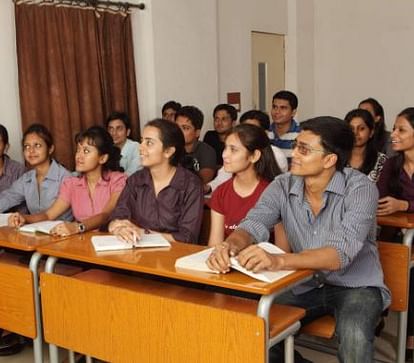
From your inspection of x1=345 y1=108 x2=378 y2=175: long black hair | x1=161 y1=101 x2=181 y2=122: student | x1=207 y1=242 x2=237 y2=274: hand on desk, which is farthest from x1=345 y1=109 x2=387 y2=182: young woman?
x1=207 y1=242 x2=237 y2=274: hand on desk

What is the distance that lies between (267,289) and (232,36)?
4.64 meters

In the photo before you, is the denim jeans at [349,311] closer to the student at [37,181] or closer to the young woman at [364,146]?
the young woman at [364,146]

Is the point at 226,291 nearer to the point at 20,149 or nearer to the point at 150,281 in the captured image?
the point at 150,281

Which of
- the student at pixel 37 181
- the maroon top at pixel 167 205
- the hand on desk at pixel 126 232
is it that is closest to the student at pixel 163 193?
the maroon top at pixel 167 205

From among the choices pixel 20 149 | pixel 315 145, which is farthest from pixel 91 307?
pixel 20 149

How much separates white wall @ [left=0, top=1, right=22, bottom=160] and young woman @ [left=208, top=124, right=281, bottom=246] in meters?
2.17

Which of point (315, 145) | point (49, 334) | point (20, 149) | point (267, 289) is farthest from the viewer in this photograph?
point (20, 149)

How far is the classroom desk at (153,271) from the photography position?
1.84 meters

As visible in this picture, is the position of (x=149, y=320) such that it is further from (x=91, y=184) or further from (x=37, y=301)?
(x=91, y=184)

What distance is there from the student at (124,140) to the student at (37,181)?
103cm

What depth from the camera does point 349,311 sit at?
215 cm

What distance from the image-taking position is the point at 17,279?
8.29 feet

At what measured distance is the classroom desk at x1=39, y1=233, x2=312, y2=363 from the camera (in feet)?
6.03

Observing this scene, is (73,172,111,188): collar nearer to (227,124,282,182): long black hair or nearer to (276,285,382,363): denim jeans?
(227,124,282,182): long black hair
